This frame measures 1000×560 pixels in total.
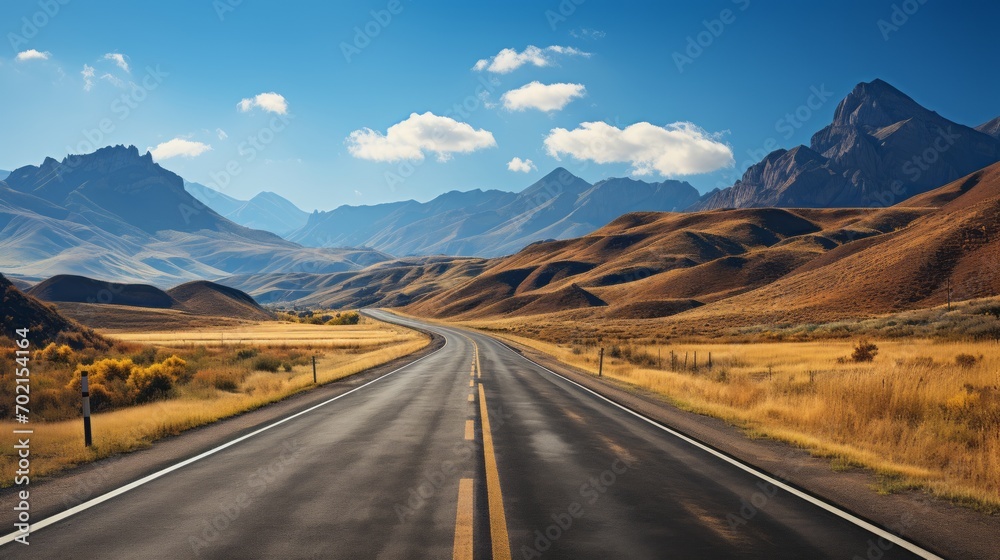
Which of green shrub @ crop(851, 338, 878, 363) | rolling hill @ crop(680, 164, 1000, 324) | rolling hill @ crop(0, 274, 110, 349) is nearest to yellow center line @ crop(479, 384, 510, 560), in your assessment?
green shrub @ crop(851, 338, 878, 363)

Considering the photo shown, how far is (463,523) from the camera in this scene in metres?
5.86

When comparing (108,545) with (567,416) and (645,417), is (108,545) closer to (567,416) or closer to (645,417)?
(567,416)

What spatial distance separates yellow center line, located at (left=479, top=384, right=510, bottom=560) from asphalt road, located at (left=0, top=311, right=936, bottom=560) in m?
0.03

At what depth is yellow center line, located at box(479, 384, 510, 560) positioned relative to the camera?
5.18 meters

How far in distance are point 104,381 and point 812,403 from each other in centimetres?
2331

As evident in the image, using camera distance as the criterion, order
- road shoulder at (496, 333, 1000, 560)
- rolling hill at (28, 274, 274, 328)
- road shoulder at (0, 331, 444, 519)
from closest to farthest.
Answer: road shoulder at (496, 333, 1000, 560), road shoulder at (0, 331, 444, 519), rolling hill at (28, 274, 274, 328)

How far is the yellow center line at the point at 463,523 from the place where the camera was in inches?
199

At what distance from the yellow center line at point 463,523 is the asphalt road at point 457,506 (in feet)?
0.07

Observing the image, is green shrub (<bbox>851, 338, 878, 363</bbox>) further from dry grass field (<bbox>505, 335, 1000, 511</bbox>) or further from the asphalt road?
the asphalt road

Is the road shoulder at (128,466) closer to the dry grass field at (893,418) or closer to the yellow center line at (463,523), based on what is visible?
the yellow center line at (463,523)

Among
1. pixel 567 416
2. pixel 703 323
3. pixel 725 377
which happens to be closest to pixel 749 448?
pixel 567 416

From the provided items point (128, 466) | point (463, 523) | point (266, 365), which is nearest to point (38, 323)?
point (266, 365)

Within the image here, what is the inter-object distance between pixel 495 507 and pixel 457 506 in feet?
1.46

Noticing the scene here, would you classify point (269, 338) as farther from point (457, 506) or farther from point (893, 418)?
point (457, 506)
